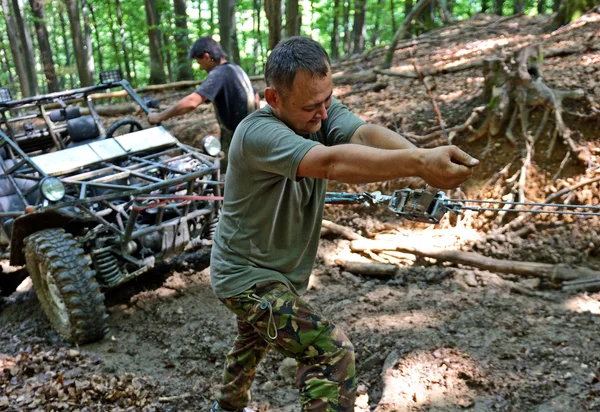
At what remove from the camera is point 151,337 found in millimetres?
4809

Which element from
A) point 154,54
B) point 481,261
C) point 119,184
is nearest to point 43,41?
point 154,54

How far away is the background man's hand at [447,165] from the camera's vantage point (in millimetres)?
1804

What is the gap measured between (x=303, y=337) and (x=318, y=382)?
0.20m

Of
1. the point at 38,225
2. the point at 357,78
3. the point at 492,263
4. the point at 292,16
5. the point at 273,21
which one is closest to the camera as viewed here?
the point at 38,225

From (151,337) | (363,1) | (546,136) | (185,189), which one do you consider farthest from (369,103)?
(363,1)

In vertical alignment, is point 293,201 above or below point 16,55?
above

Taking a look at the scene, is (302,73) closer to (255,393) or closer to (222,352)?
(255,393)

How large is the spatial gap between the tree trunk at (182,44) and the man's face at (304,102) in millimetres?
12898

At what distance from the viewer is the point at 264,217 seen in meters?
2.41

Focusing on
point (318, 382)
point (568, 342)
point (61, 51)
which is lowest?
point (61, 51)

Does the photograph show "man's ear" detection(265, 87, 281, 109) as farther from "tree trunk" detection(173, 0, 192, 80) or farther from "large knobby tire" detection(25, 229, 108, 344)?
"tree trunk" detection(173, 0, 192, 80)

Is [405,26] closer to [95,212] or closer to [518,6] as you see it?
[95,212]

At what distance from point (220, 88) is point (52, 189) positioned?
2.12 meters

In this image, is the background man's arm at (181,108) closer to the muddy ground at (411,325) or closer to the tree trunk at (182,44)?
the muddy ground at (411,325)
